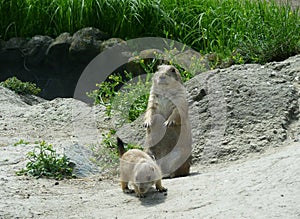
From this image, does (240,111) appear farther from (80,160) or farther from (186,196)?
(186,196)

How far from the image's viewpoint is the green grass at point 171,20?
A: 35.1 ft

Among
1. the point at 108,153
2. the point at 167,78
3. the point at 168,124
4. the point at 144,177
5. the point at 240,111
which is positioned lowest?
the point at 108,153

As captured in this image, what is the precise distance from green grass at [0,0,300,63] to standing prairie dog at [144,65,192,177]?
316cm

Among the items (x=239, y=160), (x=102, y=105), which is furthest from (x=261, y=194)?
(x=102, y=105)

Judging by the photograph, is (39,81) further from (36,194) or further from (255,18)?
(36,194)

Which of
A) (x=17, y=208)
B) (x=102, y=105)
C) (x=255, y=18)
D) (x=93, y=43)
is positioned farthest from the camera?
(x=93, y=43)

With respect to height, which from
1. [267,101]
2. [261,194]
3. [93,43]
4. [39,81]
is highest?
[261,194]

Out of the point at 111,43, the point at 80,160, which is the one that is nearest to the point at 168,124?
the point at 80,160

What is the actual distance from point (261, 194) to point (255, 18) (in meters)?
6.19

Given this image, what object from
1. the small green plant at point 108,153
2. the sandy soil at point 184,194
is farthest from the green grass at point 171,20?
the sandy soil at point 184,194

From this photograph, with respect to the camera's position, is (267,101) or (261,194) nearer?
(261,194)

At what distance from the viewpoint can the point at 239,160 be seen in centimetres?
730

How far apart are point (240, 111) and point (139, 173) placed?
7.93 feet

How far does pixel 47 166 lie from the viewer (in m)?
7.14
